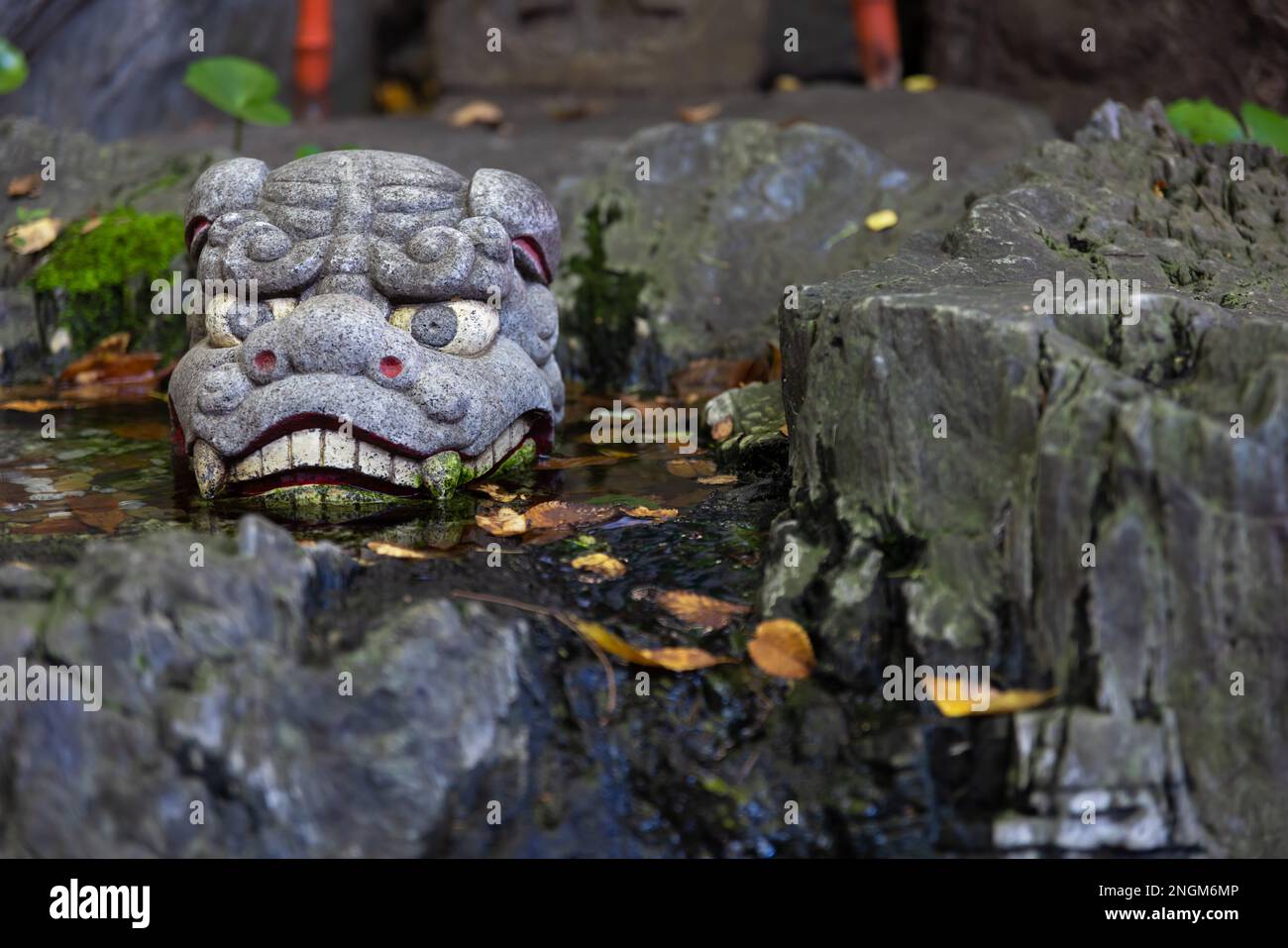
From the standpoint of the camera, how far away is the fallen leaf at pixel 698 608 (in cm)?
320

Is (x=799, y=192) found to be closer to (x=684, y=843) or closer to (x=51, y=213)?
(x=51, y=213)

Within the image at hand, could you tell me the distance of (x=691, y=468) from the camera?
443cm

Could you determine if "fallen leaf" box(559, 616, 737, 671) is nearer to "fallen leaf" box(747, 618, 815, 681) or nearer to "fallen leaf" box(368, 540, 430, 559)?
"fallen leaf" box(747, 618, 815, 681)

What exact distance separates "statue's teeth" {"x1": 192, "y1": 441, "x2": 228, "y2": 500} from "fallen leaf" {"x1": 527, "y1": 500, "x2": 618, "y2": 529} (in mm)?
921

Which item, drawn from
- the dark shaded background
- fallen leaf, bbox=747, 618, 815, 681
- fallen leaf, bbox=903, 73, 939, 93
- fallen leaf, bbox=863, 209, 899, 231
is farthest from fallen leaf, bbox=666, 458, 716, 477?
fallen leaf, bbox=903, 73, 939, 93

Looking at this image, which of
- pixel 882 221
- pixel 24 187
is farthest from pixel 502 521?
pixel 24 187

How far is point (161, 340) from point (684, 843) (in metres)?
4.15

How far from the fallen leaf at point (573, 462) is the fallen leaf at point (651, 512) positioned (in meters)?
0.61

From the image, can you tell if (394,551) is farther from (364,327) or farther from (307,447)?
(364,327)

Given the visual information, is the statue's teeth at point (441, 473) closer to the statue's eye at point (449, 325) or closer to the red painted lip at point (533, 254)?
the statue's eye at point (449, 325)

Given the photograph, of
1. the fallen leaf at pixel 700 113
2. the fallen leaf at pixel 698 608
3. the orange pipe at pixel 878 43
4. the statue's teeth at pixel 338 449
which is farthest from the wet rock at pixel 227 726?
the orange pipe at pixel 878 43

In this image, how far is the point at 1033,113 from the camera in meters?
7.49

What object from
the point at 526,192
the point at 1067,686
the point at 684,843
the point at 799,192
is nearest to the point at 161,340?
the point at 526,192

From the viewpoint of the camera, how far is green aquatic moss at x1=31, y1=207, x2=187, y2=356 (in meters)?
6.00
